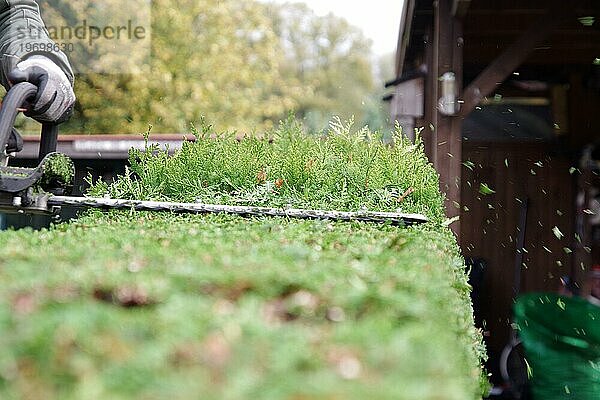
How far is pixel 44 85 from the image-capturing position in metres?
3.04

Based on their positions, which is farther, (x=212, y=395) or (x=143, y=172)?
(x=143, y=172)

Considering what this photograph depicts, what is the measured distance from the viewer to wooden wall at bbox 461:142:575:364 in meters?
8.36

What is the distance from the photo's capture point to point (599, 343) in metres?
4.85

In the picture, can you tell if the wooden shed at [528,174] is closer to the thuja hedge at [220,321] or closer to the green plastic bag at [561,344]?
the green plastic bag at [561,344]

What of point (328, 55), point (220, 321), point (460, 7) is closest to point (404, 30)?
point (460, 7)

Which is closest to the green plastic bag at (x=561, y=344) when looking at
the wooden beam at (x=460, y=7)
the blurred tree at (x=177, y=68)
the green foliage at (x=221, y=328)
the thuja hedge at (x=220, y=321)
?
the wooden beam at (x=460, y=7)

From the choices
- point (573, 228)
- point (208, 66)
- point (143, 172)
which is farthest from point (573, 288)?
point (208, 66)

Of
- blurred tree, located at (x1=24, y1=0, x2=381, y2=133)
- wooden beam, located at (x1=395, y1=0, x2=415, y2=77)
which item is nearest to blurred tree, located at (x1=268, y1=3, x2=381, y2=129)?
blurred tree, located at (x1=24, y1=0, x2=381, y2=133)

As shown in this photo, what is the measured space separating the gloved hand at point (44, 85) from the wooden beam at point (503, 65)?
10.3ft

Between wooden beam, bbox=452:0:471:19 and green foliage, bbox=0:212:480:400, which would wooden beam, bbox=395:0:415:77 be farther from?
green foliage, bbox=0:212:480:400

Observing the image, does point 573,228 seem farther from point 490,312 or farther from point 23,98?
point 23,98

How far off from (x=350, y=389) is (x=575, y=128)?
8146mm

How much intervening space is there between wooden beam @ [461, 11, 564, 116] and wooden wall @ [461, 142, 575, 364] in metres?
2.92

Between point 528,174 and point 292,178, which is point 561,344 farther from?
point 528,174
